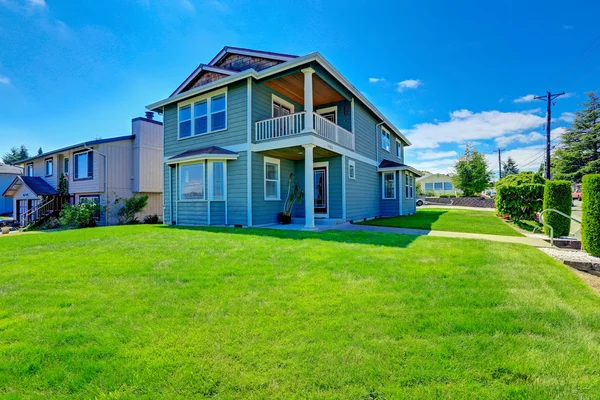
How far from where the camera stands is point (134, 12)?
10.3m

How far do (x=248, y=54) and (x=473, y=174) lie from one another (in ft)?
103

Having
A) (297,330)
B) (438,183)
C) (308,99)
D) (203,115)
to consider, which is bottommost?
(297,330)

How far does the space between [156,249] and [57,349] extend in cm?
385

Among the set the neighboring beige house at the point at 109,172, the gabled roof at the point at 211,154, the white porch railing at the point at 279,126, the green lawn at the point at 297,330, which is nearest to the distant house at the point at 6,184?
the neighboring beige house at the point at 109,172

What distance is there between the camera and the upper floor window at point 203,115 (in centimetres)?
1164

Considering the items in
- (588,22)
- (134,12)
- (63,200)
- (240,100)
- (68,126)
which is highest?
(588,22)

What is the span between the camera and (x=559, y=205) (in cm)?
838

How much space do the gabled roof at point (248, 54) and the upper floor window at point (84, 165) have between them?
960cm

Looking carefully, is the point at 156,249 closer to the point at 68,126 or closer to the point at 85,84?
the point at 85,84

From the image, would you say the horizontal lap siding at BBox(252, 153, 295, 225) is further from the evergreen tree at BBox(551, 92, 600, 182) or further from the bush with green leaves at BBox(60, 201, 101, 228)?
the evergreen tree at BBox(551, 92, 600, 182)

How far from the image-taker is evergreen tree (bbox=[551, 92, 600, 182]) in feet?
108

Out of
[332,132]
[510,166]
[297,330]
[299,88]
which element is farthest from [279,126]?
[510,166]

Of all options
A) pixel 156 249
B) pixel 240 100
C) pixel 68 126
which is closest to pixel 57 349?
pixel 156 249

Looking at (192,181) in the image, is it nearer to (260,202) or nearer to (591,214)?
(260,202)
